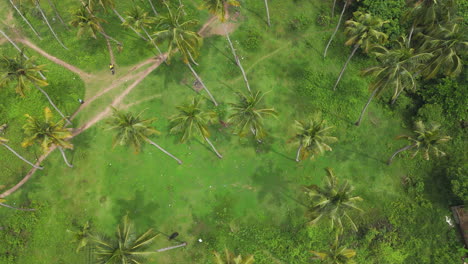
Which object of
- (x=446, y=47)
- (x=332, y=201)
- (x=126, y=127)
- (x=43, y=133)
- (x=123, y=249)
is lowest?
(x=123, y=249)

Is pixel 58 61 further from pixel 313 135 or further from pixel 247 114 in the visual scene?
pixel 313 135

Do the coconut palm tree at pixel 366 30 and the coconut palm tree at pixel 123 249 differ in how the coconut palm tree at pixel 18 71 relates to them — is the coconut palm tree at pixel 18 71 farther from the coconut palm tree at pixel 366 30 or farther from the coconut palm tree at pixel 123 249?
the coconut palm tree at pixel 366 30

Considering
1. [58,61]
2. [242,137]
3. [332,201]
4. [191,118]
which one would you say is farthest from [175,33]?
[58,61]

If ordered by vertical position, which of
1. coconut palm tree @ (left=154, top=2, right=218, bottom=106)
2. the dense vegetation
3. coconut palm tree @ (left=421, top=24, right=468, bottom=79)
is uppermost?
coconut palm tree @ (left=154, top=2, right=218, bottom=106)

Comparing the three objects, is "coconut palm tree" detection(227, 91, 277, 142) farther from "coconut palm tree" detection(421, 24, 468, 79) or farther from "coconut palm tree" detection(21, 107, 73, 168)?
"coconut palm tree" detection(421, 24, 468, 79)

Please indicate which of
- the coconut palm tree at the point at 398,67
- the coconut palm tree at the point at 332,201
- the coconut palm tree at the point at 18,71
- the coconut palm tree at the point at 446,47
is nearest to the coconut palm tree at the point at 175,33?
the coconut palm tree at the point at 18,71

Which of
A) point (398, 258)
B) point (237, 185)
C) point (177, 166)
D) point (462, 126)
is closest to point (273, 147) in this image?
point (237, 185)

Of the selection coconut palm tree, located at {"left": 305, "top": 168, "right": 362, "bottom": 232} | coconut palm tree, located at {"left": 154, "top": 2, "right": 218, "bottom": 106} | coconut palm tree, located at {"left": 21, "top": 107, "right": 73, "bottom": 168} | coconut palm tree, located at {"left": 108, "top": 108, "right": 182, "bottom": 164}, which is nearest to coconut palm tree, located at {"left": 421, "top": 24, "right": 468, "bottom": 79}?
coconut palm tree, located at {"left": 305, "top": 168, "right": 362, "bottom": 232}
